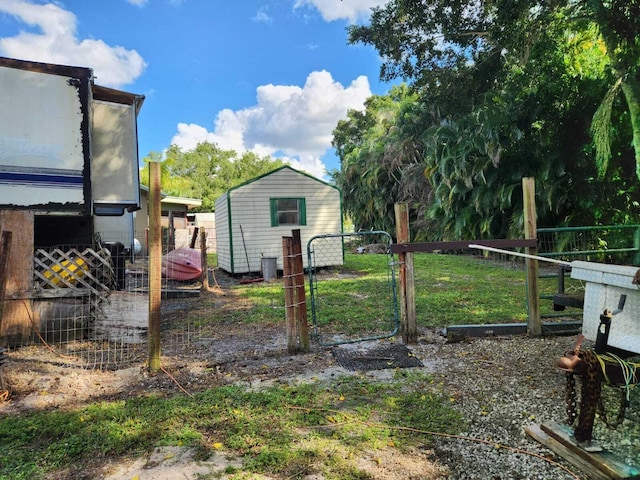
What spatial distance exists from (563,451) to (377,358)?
77.7 inches

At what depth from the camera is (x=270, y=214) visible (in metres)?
11.1

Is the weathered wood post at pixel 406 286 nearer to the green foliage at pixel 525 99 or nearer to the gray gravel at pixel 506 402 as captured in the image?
the gray gravel at pixel 506 402

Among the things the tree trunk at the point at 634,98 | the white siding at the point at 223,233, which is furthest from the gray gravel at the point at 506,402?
the white siding at the point at 223,233

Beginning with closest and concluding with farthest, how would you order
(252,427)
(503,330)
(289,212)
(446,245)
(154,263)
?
(252,427) → (154,263) → (446,245) → (503,330) → (289,212)

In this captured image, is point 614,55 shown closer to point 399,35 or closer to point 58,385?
point 399,35

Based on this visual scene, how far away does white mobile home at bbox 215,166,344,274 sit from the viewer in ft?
35.4

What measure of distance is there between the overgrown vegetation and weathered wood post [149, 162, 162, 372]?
62 centimetres

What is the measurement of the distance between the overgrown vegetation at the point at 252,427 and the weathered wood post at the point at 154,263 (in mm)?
623

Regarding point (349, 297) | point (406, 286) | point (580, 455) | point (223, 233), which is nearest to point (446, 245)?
point (406, 286)

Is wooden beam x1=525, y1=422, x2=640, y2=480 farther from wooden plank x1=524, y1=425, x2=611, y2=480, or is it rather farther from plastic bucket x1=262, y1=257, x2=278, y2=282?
plastic bucket x1=262, y1=257, x2=278, y2=282

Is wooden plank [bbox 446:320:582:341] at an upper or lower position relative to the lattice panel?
lower

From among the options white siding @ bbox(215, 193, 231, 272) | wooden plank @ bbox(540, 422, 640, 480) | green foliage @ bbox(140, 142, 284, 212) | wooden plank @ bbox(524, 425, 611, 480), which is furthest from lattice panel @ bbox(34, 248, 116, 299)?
green foliage @ bbox(140, 142, 284, 212)

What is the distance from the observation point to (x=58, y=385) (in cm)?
354

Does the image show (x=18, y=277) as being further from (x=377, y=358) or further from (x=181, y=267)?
(x=181, y=267)
